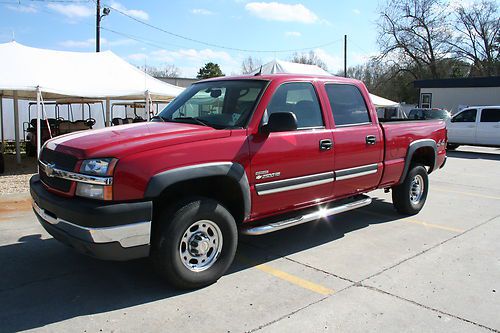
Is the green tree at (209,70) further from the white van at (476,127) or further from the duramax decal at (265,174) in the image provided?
the duramax decal at (265,174)

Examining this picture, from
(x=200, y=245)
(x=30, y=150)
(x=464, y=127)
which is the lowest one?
(x=200, y=245)

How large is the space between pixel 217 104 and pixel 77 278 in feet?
7.56

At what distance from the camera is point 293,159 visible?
467cm

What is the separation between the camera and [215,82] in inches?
208

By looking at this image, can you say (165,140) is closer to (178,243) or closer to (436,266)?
(178,243)

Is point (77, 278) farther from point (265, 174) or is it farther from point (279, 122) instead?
point (279, 122)

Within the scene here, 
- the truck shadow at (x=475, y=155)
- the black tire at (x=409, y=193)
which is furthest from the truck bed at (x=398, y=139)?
the truck shadow at (x=475, y=155)

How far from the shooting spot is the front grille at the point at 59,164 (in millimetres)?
3757

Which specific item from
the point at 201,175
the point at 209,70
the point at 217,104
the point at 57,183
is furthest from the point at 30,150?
the point at 209,70

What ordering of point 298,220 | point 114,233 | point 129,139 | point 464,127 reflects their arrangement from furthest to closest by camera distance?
point 464,127 → point 298,220 → point 129,139 → point 114,233

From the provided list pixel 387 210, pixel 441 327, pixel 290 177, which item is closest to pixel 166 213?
pixel 290 177

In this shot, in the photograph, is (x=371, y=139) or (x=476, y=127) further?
(x=476, y=127)

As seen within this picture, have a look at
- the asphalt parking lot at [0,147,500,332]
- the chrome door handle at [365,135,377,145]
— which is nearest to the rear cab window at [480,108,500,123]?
the asphalt parking lot at [0,147,500,332]

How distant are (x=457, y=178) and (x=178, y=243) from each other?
9.43 m
